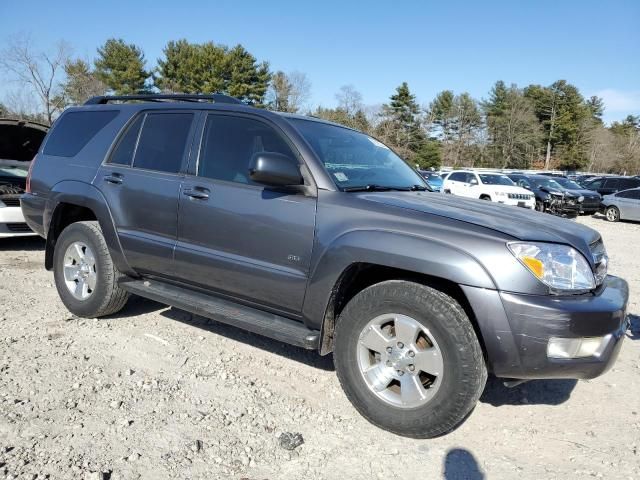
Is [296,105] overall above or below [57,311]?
above

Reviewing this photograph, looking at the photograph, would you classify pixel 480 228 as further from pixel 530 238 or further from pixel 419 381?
pixel 419 381

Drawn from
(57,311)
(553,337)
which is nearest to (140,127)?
(57,311)

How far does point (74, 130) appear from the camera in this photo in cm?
470

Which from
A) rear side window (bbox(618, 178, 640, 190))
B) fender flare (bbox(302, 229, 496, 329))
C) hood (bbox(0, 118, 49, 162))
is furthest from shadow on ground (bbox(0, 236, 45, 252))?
rear side window (bbox(618, 178, 640, 190))

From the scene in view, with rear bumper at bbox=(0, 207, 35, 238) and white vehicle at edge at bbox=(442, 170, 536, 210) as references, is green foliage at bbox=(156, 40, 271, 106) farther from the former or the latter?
rear bumper at bbox=(0, 207, 35, 238)

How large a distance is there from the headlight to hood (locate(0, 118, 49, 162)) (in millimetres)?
7741

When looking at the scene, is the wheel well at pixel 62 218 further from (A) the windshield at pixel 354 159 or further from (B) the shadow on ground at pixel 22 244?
(B) the shadow on ground at pixel 22 244

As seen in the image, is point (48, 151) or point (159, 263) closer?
point (159, 263)

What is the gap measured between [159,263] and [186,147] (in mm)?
918

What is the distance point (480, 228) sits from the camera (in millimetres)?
2658

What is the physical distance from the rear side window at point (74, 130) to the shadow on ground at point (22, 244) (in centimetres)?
334

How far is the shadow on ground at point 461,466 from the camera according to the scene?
251 cm

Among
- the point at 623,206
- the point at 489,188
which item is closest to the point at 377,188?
the point at 489,188

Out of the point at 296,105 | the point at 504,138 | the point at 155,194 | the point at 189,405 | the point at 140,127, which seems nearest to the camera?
the point at 189,405
